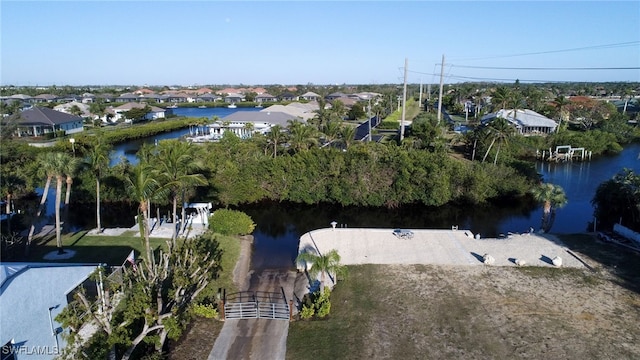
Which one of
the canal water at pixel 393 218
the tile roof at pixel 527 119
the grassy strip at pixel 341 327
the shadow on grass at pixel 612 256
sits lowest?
the canal water at pixel 393 218

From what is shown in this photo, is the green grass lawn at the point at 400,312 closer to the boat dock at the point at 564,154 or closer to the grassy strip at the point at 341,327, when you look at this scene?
the grassy strip at the point at 341,327

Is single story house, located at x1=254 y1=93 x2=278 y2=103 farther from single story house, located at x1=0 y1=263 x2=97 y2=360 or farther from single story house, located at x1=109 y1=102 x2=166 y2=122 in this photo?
single story house, located at x1=0 y1=263 x2=97 y2=360

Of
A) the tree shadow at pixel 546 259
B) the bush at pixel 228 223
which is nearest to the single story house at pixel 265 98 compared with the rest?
the bush at pixel 228 223

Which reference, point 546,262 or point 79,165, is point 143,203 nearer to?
point 79,165

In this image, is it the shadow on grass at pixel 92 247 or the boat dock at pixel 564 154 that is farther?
the boat dock at pixel 564 154

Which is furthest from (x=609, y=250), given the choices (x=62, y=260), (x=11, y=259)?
(x=11, y=259)

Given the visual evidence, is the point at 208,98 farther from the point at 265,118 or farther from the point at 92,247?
the point at 92,247
